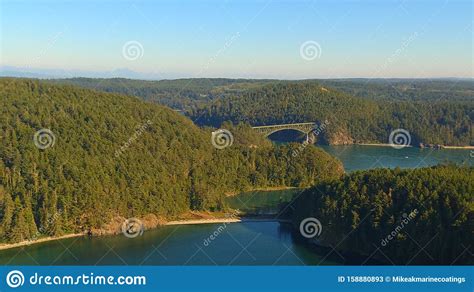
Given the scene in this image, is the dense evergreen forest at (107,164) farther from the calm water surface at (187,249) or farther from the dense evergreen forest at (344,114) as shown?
the dense evergreen forest at (344,114)

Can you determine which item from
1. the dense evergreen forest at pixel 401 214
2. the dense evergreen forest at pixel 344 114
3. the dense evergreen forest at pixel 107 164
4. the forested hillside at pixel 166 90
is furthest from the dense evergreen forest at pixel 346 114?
the dense evergreen forest at pixel 401 214

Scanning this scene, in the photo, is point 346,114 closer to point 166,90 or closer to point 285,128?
point 285,128

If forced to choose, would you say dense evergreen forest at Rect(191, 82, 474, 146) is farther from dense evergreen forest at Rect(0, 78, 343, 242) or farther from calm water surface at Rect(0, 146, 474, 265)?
calm water surface at Rect(0, 146, 474, 265)

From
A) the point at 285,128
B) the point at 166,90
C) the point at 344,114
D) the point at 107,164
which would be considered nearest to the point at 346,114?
the point at 344,114

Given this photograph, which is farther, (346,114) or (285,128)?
(346,114)

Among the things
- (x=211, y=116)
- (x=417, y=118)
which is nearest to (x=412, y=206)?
(x=417, y=118)

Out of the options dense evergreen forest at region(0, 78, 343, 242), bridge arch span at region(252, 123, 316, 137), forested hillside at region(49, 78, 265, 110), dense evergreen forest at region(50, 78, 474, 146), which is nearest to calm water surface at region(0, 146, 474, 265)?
dense evergreen forest at region(0, 78, 343, 242)

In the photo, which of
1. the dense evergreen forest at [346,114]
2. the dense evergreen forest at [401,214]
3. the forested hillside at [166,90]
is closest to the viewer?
the dense evergreen forest at [401,214]
